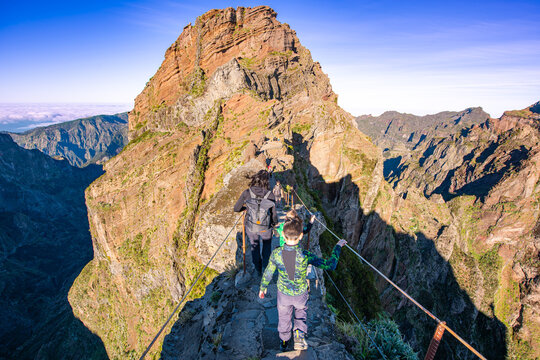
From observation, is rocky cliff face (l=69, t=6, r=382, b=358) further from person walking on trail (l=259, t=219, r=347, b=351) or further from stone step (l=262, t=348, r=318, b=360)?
stone step (l=262, t=348, r=318, b=360)

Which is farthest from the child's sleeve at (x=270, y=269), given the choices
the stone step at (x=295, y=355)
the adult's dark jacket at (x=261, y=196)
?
the adult's dark jacket at (x=261, y=196)

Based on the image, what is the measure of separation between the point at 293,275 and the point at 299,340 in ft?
4.87

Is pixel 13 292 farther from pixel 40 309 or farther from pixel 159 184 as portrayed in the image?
pixel 159 184

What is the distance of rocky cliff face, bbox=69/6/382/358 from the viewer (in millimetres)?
26375

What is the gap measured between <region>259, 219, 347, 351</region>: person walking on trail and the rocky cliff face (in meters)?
Result: 17.1

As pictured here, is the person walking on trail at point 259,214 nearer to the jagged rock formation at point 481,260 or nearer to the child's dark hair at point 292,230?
the child's dark hair at point 292,230

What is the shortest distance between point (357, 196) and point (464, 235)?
7987 centimetres

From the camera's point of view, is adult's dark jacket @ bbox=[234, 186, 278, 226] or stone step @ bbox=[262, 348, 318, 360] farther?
adult's dark jacket @ bbox=[234, 186, 278, 226]

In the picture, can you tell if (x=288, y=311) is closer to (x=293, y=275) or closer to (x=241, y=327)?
(x=293, y=275)

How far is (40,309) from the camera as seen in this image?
78188 millimetres

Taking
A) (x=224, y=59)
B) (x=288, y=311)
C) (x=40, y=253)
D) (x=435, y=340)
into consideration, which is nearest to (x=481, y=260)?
(x=224, y=59)

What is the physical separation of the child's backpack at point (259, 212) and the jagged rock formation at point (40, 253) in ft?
186

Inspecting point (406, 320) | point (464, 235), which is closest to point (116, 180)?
point (406, 320)

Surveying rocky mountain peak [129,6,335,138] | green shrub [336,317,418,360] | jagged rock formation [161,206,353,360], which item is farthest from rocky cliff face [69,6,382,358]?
green shrub [336,317,418,360]
